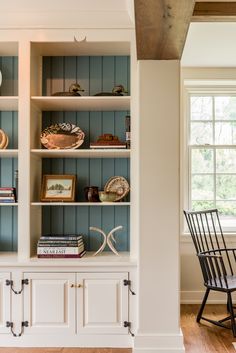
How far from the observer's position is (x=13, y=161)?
131 inches

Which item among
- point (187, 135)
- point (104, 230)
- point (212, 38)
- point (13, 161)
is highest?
point (212, 38)

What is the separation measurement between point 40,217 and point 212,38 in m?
2.21

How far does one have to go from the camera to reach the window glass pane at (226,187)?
418 cm

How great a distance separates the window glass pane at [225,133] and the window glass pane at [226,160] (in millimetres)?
92

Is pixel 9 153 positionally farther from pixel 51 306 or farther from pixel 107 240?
pixel 51 306

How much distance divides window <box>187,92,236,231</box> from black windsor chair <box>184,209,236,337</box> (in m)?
0.26

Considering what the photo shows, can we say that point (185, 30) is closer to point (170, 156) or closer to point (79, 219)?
point (170, 156)

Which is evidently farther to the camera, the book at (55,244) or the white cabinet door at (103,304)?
the book at (55,244)

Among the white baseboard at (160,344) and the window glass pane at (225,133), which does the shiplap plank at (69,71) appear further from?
the white baseboard at (160,344)

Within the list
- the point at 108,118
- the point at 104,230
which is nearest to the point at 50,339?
the point at 104,230

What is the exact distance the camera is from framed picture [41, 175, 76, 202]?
3.13 m

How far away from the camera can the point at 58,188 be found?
3.16 metres

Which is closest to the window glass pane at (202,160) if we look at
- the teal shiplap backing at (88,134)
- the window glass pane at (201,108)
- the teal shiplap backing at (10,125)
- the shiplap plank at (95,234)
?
the window glass pane at (201,108)

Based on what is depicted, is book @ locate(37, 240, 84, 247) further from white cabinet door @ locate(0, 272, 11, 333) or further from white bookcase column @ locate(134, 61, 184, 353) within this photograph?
white bookcase column @ locate(134, 61, 184, 353)
